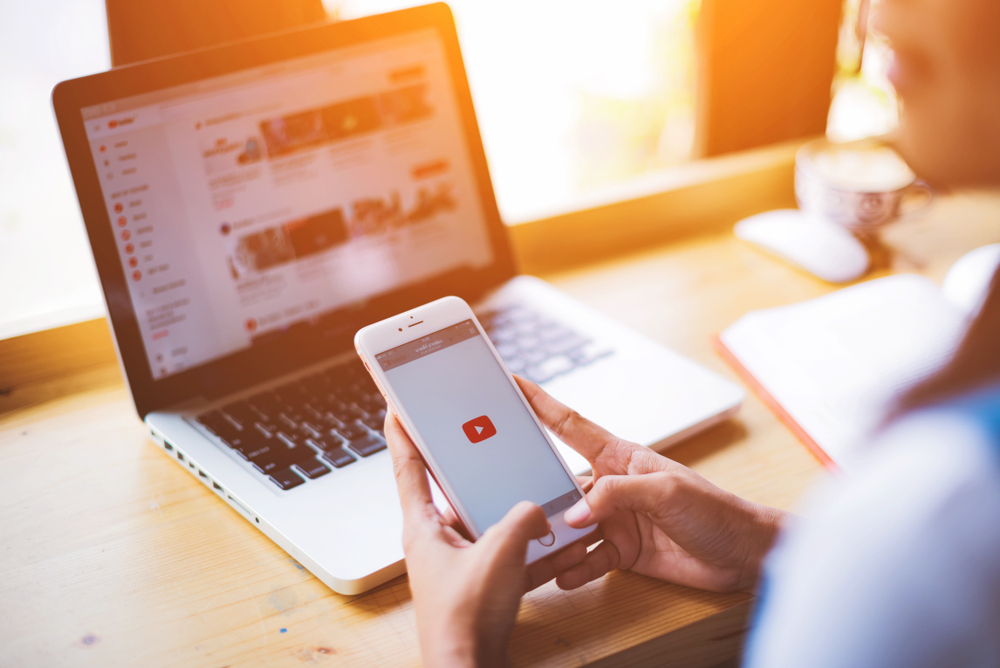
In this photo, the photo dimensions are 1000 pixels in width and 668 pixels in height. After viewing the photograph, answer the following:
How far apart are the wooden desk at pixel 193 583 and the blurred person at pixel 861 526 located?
3cm

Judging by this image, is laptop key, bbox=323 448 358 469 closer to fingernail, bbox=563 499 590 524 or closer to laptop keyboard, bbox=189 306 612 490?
laptop keyboard, bbox=189 306 612 490

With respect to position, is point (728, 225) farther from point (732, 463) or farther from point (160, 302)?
point (160, 302)

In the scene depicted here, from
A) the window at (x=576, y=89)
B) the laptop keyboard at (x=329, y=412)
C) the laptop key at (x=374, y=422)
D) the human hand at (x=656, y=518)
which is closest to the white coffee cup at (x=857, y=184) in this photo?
the window at (x=576, y=89)

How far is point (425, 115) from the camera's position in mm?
734

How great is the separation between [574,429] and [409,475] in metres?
0.13

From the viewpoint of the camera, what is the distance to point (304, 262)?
69cm

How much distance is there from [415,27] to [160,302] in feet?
1.26

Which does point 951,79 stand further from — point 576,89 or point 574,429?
point 576,89

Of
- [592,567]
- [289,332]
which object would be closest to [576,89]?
[289,332]

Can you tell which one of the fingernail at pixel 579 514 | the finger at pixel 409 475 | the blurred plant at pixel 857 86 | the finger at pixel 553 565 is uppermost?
the blurred plant at pixel 857 86

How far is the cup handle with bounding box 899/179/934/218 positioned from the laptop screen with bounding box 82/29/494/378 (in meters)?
0.63

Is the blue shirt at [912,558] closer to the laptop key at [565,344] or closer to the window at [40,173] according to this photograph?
the laptop key at [565,344]

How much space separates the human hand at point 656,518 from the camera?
0.44 m

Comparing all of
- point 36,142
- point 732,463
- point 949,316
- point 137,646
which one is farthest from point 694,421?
point 36,142
